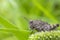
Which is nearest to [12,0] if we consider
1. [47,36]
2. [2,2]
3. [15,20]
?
[2,2]

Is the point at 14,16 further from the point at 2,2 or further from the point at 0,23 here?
the point at 0,23

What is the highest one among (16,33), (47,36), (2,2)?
(2,2)

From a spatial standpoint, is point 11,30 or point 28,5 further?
point 28,5

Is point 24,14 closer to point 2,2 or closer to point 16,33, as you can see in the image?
point 2,2

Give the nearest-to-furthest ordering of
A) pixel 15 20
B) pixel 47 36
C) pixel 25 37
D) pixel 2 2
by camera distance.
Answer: pixel 47 36 < pixel 25 37 < pixel 15 20 < pixel 2 2

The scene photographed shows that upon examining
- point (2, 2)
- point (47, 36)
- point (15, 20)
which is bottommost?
point (47, 36)

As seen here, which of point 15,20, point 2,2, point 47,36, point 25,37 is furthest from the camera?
point 2,2

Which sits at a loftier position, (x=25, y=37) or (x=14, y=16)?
(x=14, y=16)

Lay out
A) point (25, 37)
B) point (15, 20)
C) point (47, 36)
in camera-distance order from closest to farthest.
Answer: point (47, 36) → point (25, 37) → point (15, 20)

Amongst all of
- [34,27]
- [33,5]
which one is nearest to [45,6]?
[33,5]
